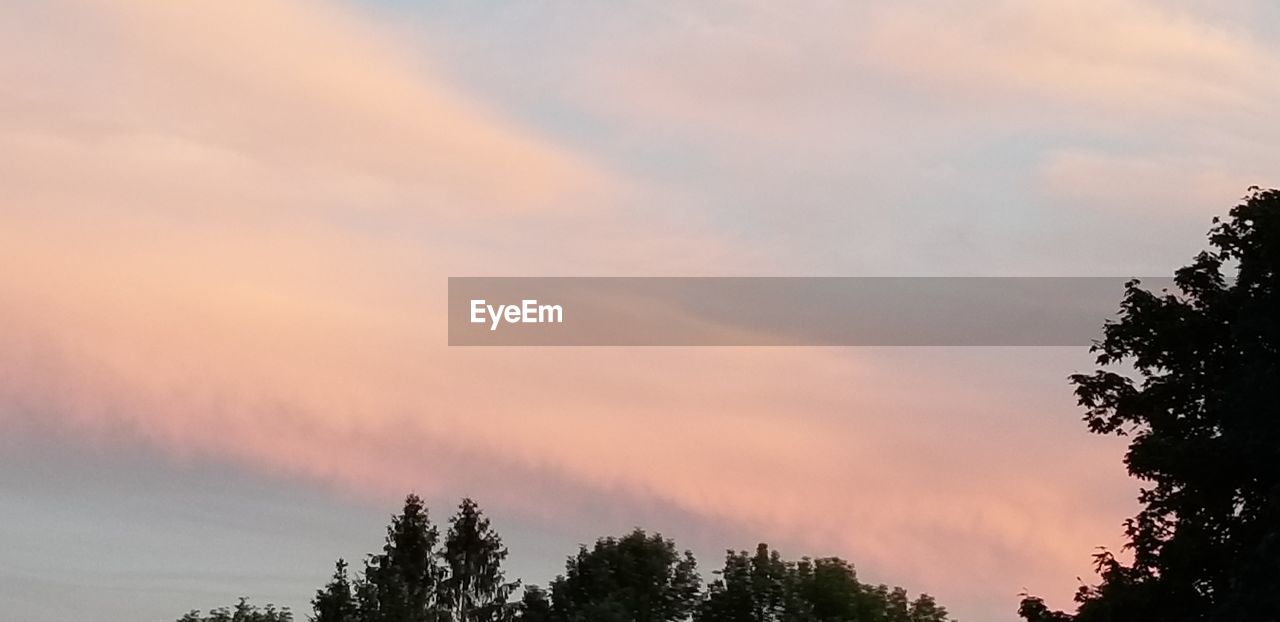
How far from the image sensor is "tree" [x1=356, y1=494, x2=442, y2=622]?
119 metres

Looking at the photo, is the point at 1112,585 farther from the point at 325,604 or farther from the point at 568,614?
the point at 325,604

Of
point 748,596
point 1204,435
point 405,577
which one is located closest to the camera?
point 1204,435

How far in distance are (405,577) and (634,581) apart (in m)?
30.5

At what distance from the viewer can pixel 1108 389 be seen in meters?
43.1

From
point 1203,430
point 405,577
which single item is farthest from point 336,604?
point 1203,430

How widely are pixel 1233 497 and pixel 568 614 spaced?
68269 mm

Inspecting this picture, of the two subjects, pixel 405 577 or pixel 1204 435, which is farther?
pixel 405 577

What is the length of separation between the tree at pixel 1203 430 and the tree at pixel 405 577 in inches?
3255

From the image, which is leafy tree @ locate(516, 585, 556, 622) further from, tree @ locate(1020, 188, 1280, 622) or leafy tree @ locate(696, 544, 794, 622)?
tree @ locate(1020, 188, 1280, 622)

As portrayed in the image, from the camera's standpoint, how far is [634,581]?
103m

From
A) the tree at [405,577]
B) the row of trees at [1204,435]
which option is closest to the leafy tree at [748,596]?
the tree at [405,577]

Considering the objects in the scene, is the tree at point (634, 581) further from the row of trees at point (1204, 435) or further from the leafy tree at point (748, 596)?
the row of trees at point (1204, 435)

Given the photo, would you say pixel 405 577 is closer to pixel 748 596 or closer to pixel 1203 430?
pixel 748 596

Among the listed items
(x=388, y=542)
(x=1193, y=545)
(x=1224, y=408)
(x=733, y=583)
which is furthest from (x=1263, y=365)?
(x=388, y=542)
